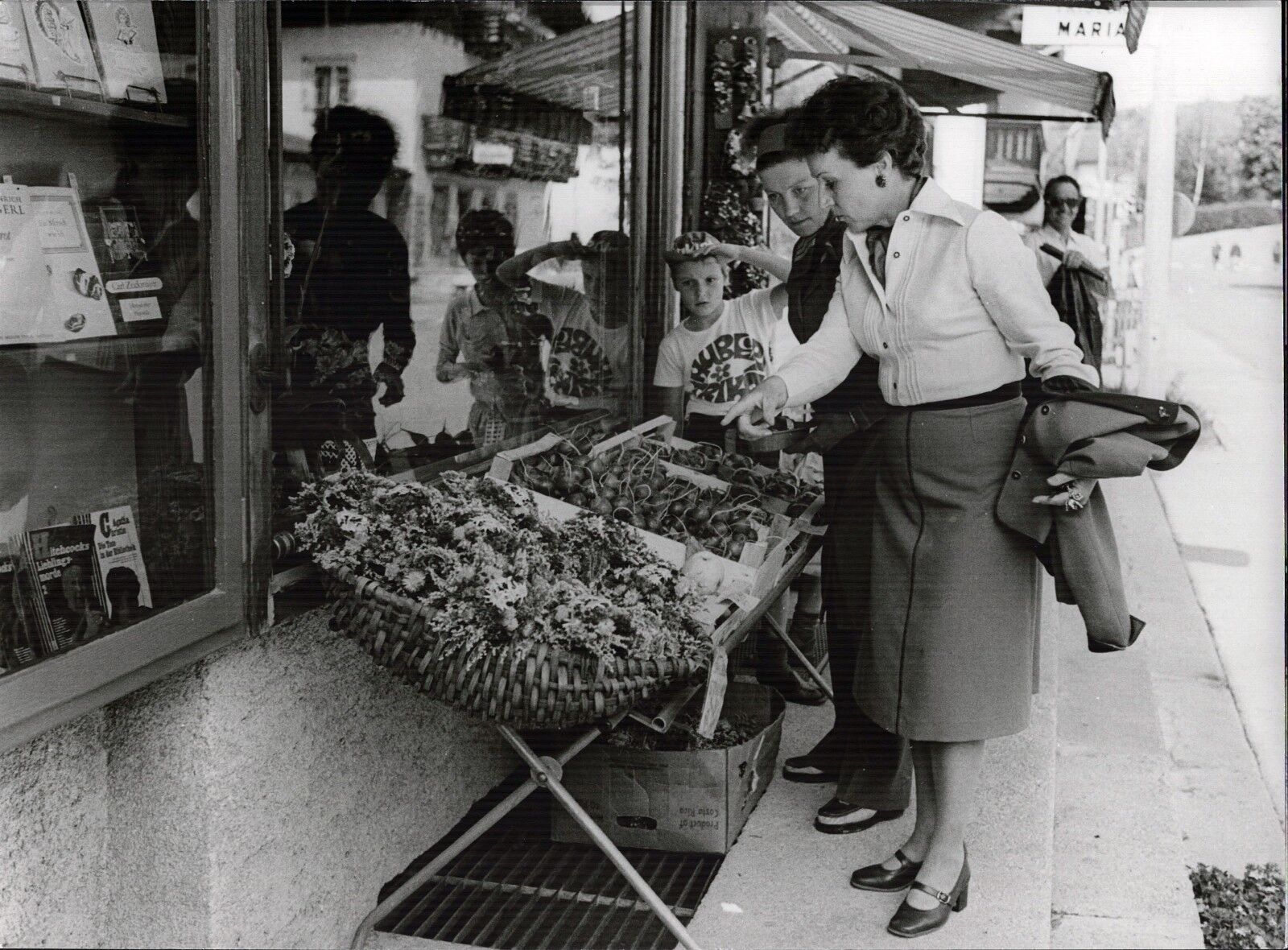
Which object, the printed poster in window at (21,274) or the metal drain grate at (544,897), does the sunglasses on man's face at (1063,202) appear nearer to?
the metal drain grate at (544,897)

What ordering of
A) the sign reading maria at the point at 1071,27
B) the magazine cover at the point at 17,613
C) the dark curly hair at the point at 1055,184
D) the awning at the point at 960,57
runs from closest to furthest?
the magazine cover at the point at 17,613 → the sign reading maria at the point at 1071,27 → the awning at the point at 960,57 → the dark curly hair at the point at 1055,184

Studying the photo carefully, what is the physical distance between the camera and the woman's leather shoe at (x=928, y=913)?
268cm

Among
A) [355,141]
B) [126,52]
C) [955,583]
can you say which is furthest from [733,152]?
[126,52]

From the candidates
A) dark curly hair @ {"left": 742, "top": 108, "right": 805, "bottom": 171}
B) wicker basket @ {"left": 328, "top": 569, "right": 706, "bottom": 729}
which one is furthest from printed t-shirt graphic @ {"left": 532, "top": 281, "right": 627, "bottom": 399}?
wicker basket @ {"left": 328, "top": 569, "right": 706, "bottom": 729}

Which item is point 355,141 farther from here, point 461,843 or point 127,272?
point 461,843

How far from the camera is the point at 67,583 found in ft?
7.19

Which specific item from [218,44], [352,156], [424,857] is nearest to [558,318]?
[352,156]

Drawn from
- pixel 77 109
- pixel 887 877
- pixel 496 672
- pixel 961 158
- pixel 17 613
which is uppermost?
pixel 961 158

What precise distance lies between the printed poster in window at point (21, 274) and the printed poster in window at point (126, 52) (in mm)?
253

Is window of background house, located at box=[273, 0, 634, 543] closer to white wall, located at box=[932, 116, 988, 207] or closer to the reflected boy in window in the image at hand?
the reflected boy in window

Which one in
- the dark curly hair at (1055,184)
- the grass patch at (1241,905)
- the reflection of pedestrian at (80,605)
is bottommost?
the grass patch at (1241,905)

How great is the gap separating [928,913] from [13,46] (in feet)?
7.56

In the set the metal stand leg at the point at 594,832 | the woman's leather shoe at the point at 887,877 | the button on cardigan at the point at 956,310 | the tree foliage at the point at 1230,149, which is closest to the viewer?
the metal stand leg at the point at 594,832

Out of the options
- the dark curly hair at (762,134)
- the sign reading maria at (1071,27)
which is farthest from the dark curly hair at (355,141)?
the sign reading maria at (1071,27)
